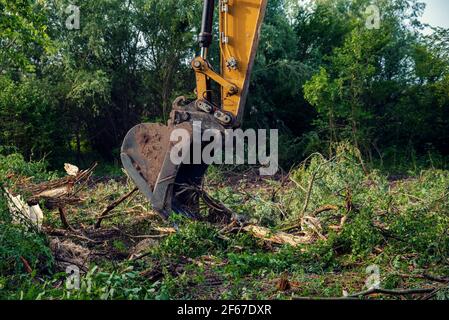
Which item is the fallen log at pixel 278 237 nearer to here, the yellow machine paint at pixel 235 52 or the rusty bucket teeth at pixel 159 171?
the rusty bucket teeth at pixel 159 171

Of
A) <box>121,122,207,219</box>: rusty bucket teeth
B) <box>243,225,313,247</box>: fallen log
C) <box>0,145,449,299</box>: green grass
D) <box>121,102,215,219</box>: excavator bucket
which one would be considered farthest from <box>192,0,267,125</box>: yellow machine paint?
<box>243,225,313,247</box>: fallen log

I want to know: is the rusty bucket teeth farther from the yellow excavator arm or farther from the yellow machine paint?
the yellow machine paint

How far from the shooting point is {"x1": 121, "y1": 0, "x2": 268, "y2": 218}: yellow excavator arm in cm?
673

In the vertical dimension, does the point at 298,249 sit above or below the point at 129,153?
below

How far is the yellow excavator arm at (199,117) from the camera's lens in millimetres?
6734

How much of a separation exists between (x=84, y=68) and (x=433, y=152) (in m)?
9.66

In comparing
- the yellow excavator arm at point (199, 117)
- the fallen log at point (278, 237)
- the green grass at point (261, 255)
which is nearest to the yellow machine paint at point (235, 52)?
the yellow excavator arm at point (199, 117)

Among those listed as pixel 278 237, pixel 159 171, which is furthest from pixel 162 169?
pixel 278 237

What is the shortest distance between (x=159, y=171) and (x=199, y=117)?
71 centimetres

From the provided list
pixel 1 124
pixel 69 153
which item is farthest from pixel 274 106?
pixel 1 124

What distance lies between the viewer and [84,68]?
16938 mm

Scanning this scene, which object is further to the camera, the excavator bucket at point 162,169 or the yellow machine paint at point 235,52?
the yellow machine paint at point 235,52
